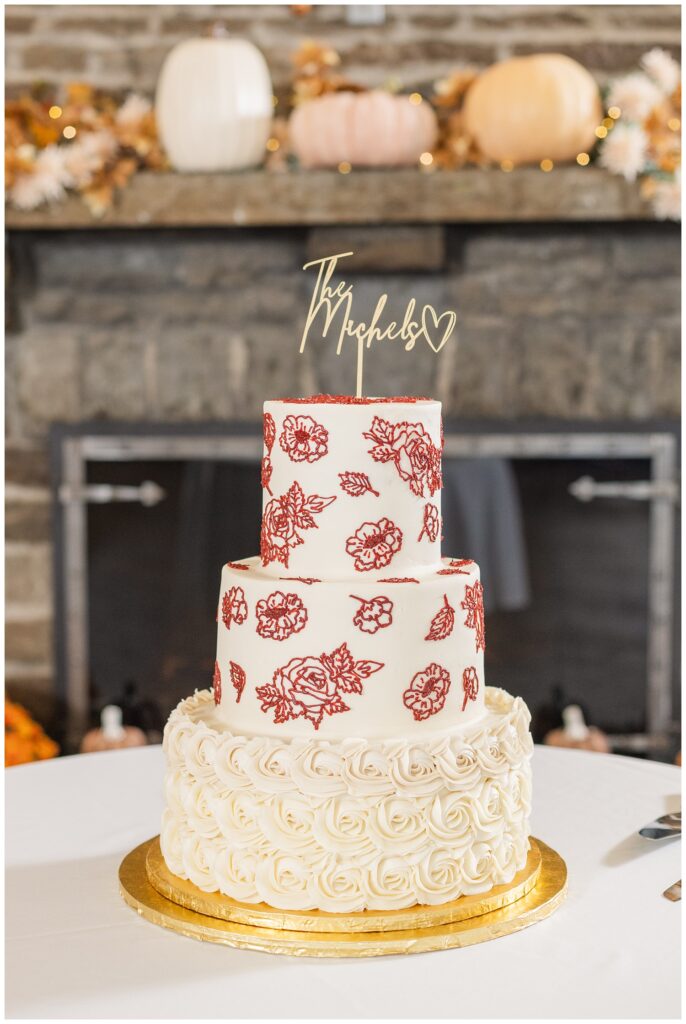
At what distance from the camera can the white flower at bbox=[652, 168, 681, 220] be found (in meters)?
3.04

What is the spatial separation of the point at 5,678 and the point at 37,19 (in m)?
1.96

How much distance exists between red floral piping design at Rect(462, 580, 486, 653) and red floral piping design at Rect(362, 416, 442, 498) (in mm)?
138

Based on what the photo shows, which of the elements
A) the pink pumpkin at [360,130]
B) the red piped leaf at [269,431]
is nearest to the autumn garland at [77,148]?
the pink pumpkin at [360,130]

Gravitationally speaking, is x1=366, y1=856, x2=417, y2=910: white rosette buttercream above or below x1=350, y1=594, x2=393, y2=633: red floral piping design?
below

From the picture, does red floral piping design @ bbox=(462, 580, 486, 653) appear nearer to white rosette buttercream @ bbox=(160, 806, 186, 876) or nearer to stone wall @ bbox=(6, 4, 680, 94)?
white rosette buttercream @ bbox=(160, 806, 186, 876)

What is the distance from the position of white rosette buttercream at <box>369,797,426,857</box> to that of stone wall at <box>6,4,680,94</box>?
2543mm

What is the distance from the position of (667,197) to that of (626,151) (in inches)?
6.5

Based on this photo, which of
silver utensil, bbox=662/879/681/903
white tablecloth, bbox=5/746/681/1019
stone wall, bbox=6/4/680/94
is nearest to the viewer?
white tablecloth, bbox=5/746/681/1019

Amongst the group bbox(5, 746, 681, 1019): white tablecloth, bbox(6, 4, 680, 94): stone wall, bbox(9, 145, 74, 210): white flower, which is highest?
bbox(6, 4, 680, 94): stone wall

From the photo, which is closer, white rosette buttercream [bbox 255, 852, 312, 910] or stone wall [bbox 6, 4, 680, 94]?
white rosette buttercream [bbox 255, 852, 312, 910]

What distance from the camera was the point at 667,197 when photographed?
3045 mm

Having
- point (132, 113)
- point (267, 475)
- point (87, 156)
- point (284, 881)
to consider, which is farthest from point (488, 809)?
point (132, 113)

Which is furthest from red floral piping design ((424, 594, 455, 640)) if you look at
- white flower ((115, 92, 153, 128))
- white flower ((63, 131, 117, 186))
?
white flower ((115, 92, 153, 128))

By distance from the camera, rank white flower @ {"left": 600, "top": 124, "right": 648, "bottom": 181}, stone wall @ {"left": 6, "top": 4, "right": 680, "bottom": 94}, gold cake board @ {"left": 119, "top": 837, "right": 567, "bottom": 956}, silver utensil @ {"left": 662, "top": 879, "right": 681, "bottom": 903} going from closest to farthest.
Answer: gold cake board @ {"left": 119, "top": 837, "right": 567, "bottom": 956} < silver utensil @ {"left": 662, "top": 879, "right": 681, "bottom": 903} < white flower @ {"left": 600, "top": 124, "right": 648, "bottom": 181} < stone wall @ {"left": 6, "top": 4, "right": 680, "bottom": 94}
